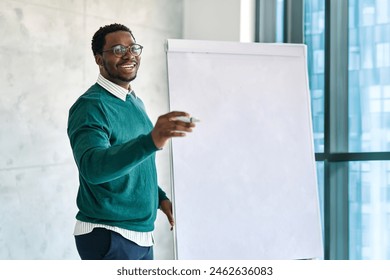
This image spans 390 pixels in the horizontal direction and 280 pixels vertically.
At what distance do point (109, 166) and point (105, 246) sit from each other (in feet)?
1.33

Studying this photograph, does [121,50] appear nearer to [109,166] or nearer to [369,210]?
[109,166]

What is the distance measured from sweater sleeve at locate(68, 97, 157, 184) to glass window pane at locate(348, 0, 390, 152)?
1.65 metres

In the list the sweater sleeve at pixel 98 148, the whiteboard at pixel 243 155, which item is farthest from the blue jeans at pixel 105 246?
the whiteboard at pixel 243 155

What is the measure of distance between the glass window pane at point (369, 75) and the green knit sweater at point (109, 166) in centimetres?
139

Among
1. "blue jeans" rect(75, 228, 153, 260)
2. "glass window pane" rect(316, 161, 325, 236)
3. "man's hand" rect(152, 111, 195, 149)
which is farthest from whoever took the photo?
"glass window pane" rect(316, 161, 325, 236)

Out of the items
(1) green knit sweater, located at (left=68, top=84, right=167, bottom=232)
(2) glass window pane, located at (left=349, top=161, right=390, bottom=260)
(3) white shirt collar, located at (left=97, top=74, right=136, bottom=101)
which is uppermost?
(3) white shirt collar, located at (left=97, top=74, right=136, bottom=101)

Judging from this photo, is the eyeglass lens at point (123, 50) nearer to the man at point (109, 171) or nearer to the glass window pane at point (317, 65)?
the man at point (109, 171)

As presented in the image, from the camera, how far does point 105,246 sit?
1918 millimetres

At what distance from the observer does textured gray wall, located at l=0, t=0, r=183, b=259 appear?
244 cm

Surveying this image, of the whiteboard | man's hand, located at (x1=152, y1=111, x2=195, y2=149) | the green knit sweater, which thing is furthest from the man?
the whiteboard

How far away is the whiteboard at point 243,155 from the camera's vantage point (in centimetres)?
255

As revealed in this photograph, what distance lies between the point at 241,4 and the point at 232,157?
1.01m

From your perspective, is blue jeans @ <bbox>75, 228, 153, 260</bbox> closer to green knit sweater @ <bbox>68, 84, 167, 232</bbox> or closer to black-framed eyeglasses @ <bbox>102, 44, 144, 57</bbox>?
green knit sweater @ <bbox>68, 84, 167, 232</bbox>
